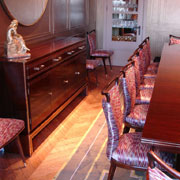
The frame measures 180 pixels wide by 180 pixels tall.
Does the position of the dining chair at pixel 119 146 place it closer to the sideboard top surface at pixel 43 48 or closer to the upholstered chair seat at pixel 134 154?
the upholstered chair seat at pixel 134 154

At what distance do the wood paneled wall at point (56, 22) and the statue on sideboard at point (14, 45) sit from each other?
0.79 ft

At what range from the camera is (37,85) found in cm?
286

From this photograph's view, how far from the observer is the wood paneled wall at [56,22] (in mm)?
3280

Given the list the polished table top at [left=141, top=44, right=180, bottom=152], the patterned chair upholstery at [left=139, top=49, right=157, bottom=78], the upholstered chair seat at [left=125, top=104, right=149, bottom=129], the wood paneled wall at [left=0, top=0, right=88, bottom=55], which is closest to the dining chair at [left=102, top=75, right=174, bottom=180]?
the polished table top at [left=141, top=44, right=180, bottom=152]

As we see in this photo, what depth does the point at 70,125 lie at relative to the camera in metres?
3.54

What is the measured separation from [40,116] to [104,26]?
13.7 feet

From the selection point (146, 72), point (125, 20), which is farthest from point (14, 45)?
point (125, 20)

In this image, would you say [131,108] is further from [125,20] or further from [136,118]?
[125,20]

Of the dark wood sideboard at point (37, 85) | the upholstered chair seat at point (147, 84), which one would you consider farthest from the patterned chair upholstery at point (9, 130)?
the upholstered chair seat at point (147, 84)

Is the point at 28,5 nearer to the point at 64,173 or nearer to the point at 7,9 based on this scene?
the point at 7,9

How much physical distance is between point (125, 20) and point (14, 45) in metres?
4.23

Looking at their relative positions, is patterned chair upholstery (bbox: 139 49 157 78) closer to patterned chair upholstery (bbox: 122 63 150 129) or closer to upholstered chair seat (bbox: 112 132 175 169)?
patterned chair upholstery (bbox: 122 63 150 129)

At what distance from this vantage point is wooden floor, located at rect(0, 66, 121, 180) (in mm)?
2557

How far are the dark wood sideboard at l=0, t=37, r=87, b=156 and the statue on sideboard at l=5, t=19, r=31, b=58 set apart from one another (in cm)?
10
